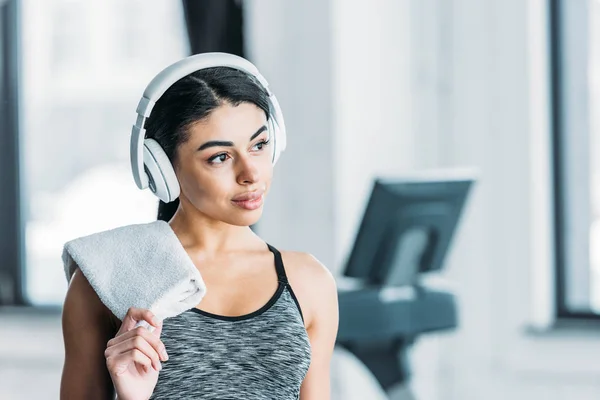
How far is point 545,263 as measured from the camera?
3.08 m

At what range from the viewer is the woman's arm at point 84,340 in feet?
3.11

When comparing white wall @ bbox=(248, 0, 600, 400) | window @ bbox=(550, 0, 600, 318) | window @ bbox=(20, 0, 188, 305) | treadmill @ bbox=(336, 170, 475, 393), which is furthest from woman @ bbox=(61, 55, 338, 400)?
window @ bbox=(20, 0, 188, 305)

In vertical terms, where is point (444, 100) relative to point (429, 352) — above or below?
above

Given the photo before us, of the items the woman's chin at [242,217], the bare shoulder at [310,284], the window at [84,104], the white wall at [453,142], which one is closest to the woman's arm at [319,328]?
the bare shoulder at [310,284]

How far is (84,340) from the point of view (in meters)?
0.95

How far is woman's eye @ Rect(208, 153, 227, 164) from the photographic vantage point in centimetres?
94

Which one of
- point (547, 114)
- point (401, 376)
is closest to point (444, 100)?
point (547, 114)

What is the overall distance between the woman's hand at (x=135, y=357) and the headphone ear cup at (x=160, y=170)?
0.49 ft

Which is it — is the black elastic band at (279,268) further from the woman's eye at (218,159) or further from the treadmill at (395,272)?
the treadmill at (395,272)

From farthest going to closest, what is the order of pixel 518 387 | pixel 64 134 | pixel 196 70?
pixel 64 134 < pixel 518 387 < pixel 196 70

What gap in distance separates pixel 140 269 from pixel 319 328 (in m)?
0.23

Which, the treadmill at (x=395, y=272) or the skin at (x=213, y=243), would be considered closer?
→ the skin at (x=213, y=243)

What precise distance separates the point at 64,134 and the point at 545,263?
6.68 feet

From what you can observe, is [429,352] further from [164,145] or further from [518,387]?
[164,145]
